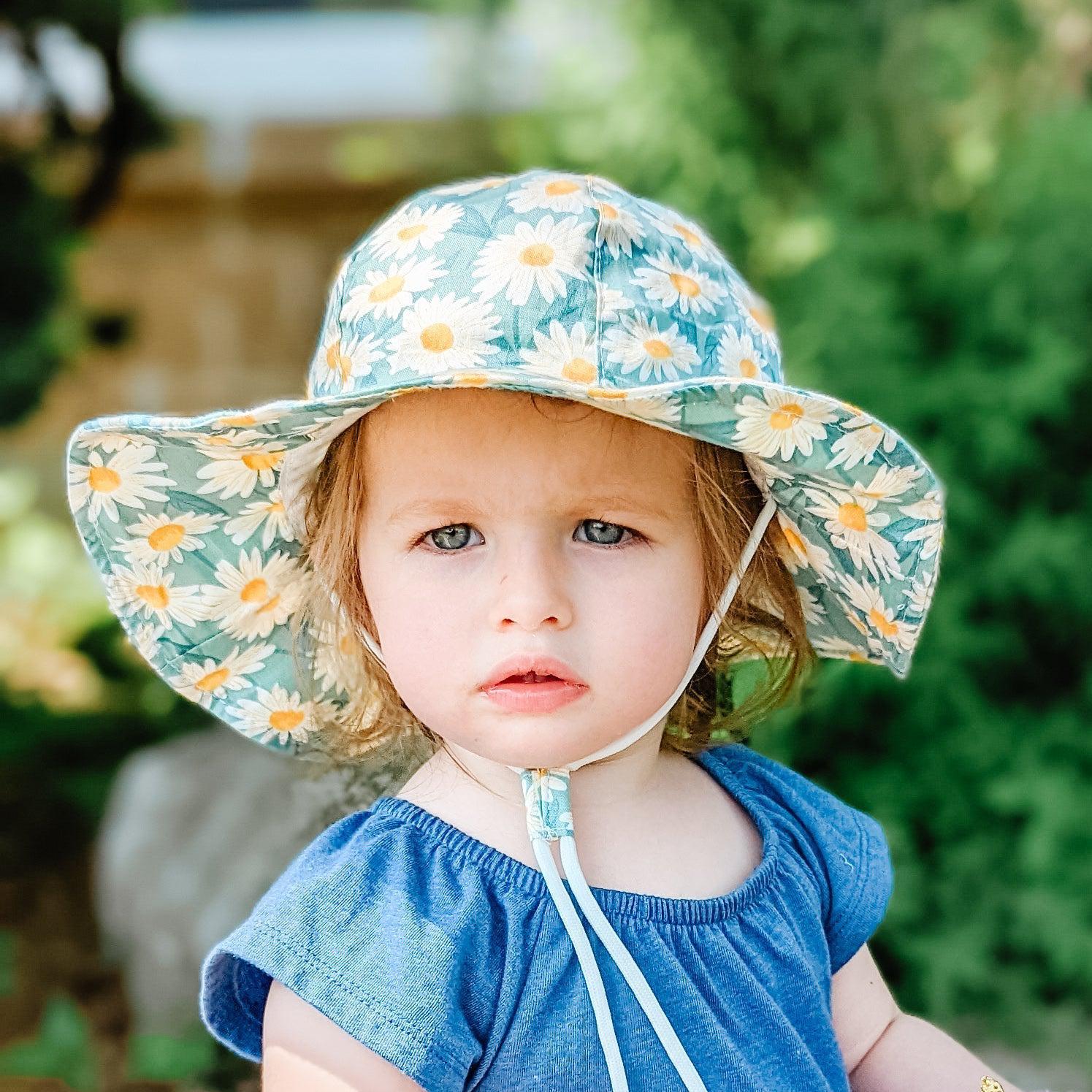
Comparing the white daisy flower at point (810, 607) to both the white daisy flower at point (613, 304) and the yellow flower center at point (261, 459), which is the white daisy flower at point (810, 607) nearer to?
the white daisy flower at point (613, 304)

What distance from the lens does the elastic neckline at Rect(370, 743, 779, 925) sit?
1325 mm

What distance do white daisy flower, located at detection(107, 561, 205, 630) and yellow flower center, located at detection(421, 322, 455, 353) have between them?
447 mm

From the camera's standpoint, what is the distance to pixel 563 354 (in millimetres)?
1224

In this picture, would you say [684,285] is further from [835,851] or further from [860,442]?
[835,851]

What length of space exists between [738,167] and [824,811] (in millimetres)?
2311

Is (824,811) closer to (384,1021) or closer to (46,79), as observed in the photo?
(384,1021)

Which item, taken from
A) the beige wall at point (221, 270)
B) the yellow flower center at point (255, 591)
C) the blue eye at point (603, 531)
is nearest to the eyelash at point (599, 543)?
the blue eye at point (603, 531)

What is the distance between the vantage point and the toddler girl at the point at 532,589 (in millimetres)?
1228

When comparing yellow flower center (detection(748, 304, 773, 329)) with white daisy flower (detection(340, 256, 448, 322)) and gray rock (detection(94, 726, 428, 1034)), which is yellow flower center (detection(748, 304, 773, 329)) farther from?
gray rock (detection(94, 726, 428, 1034))

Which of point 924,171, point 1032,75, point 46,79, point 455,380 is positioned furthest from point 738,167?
point 455,380

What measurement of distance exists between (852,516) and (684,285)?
0.30 metres

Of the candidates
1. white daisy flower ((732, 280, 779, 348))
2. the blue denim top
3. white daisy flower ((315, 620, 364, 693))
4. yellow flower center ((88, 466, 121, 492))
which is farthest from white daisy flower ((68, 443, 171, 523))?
white daisy flower ((732, 280, 779, 348))

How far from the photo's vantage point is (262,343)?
5.76m

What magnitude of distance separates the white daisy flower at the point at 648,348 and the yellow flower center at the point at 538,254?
0.09 metres
